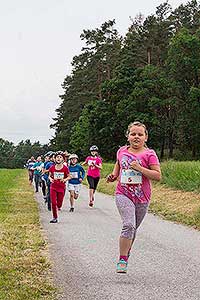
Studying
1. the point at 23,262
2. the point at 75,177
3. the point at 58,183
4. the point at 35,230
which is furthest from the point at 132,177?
the point at 75,177

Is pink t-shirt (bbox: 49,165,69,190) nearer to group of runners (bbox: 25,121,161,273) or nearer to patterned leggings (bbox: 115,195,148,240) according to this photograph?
group of runners (bbox: 25,121,161,273)

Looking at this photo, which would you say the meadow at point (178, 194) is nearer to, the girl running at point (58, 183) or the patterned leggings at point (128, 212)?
the girl running at point (58, 183)

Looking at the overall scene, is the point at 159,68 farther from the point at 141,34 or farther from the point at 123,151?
the point at 123,151

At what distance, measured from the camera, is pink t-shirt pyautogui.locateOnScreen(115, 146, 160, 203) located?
7.81m

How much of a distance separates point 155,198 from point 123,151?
49.7 ft

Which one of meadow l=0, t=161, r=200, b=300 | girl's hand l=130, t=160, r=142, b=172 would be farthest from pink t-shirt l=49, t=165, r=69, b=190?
girl's hand l=130, t=160, r=142, b=172

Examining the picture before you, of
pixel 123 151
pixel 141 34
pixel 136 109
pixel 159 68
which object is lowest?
pixel 123 151

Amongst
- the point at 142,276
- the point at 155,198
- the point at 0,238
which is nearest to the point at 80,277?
the point at 142,276

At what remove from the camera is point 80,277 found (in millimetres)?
7781

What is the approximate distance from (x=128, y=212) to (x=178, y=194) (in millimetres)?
15256

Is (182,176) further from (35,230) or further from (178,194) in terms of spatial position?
(35,230)

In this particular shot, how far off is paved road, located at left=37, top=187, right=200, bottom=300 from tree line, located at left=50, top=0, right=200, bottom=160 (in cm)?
4909

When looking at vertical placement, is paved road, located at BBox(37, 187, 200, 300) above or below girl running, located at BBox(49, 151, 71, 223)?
below

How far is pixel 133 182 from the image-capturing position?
7.81 meters
